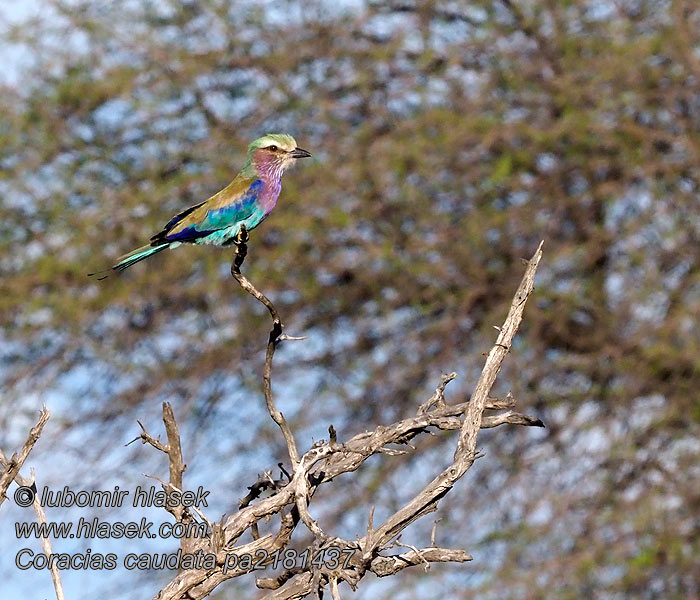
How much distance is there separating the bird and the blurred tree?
9.50 ft

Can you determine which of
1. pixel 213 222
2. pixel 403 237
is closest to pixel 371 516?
pixel 213 222

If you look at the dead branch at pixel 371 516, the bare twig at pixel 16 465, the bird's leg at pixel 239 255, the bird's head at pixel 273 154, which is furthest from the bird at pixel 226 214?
the bare twig at pixel 16 465

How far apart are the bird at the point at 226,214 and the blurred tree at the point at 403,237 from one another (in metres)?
2.89

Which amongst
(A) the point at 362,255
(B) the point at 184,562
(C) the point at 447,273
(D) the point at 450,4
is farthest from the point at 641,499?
(B) the point at 184,562

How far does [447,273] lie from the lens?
7.58 metres

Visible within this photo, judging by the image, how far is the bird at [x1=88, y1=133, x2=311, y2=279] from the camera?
12.8ft

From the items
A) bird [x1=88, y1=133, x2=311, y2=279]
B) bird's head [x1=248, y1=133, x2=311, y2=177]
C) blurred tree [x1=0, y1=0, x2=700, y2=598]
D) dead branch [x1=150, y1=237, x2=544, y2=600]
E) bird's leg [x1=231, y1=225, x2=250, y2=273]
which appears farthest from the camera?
blurred tree [x1=0, y1=0, x2=700, y2=598]

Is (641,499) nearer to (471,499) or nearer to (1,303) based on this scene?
(471,499)

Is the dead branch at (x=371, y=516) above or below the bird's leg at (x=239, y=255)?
below

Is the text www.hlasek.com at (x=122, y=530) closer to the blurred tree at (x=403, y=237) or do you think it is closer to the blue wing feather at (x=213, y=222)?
the blue wing feather at (x=213, y=222)

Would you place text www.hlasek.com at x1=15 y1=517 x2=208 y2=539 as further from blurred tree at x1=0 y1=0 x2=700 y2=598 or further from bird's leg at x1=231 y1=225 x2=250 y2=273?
blurred tree at x1=0 y1=0 x2=700 y2=598

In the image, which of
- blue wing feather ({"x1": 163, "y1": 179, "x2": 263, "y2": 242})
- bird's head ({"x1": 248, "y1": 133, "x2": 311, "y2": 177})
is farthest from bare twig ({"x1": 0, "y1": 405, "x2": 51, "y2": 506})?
bird's head ({"x1": 248, "y1": 133, "x2": 311, "y2": 177})

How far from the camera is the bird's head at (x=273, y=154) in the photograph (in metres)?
4.32

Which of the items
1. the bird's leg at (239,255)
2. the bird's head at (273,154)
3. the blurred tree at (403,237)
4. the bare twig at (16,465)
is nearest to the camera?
the bare twig at (16,465)
